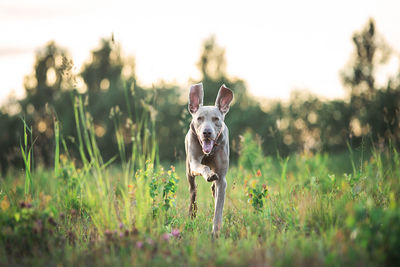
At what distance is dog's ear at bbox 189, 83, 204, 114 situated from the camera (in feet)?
16.7

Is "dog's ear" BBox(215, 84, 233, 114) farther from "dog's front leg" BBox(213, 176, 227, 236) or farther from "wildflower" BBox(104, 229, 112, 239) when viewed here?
"wildflower" BBox(104, 229, 112, 239)

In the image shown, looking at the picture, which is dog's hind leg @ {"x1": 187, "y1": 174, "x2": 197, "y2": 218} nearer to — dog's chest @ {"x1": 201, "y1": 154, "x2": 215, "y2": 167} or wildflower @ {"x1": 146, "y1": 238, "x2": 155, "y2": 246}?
dog's chest @ {"x1": 201, "y1": 154, "x2": 215, "y2": 167}

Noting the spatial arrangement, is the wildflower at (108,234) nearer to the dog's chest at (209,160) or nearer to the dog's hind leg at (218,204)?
the dog's hind leg at (218,204)

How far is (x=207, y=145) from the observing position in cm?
424

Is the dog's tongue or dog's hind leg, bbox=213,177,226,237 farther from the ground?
the dog's tongue

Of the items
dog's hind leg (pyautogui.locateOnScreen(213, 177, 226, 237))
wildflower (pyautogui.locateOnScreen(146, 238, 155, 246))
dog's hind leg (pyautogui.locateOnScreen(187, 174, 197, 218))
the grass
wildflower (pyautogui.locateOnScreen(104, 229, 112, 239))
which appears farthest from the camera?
dog's hind leg (pyautogui.locateOnScreen(187, 174, 197, 218))

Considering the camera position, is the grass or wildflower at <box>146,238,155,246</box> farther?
wildflower at <box>146,238,155,246</box>

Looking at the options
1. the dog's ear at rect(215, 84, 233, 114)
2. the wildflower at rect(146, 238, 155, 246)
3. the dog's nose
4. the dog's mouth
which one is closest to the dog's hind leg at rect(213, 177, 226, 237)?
the dog's mouth

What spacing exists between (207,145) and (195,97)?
117 cm

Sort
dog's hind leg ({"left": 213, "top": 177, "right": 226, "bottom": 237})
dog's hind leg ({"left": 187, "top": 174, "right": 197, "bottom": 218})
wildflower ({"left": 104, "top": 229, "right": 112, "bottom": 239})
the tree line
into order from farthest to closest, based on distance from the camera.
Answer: the tree line, dog's hind leg ({"left": 187, "top": 174, "right": 197, "bottom": 218}), dog's hind leg ({"left": 213, "top": 177, "right": 226, "bottom": 237}), wildflower ({"left": 104, "top": 229, "right": 112, "bottom": 239})

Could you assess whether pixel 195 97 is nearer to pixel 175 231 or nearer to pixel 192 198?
pixel 192 198

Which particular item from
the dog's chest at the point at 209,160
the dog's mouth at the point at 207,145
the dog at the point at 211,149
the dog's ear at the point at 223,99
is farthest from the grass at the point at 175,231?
the dog's ear at the point at 223,99

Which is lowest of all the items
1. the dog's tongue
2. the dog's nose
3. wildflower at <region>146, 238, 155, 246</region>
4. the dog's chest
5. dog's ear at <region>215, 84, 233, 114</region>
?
wildflower at <region>146, 238, 155, 246</region>

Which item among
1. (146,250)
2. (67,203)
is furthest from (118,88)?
(146,250)
